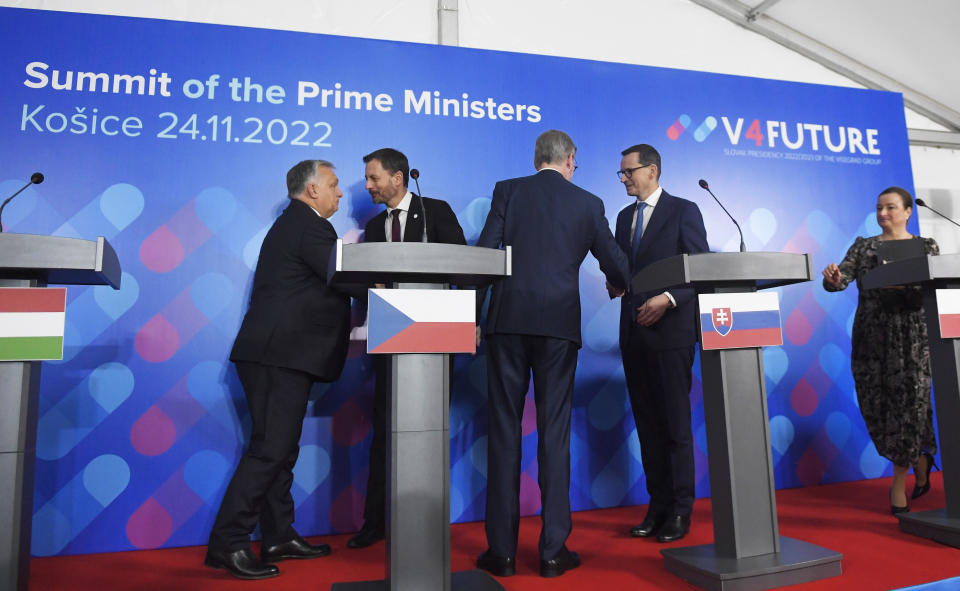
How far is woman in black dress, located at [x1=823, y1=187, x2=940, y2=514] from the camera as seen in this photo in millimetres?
2906

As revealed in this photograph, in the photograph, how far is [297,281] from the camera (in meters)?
2.33

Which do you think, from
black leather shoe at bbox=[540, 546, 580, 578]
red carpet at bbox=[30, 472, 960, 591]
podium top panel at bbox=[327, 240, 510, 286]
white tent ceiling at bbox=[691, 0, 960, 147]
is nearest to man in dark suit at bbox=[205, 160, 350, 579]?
red carpet at bbox=[30, 472, 960, 591]

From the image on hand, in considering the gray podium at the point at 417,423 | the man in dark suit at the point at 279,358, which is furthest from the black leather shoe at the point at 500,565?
the man in dark suit at the point at 279,358

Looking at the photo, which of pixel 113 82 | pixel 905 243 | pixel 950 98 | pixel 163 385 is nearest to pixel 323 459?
pixel 163 385

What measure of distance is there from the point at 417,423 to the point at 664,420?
1410 mm

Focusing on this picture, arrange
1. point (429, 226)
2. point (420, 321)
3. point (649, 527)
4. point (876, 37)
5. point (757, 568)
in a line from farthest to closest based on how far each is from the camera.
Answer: point (876, 37), point (429, 226), point (649, 527), point (757, 568), point (420, 321)

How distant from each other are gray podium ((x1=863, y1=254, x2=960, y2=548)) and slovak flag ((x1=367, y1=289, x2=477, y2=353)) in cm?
179

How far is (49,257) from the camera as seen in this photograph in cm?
162

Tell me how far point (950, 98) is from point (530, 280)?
238 inches

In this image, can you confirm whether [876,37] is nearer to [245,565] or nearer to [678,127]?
[678,127]

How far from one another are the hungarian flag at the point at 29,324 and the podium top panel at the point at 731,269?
5.81ft

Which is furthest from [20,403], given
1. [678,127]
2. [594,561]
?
[678,127]

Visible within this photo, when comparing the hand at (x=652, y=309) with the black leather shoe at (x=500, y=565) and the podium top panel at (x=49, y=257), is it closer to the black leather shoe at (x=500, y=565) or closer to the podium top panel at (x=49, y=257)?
the black leather shoe at (x=500, y=565)

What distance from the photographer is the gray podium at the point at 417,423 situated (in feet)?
5.58
